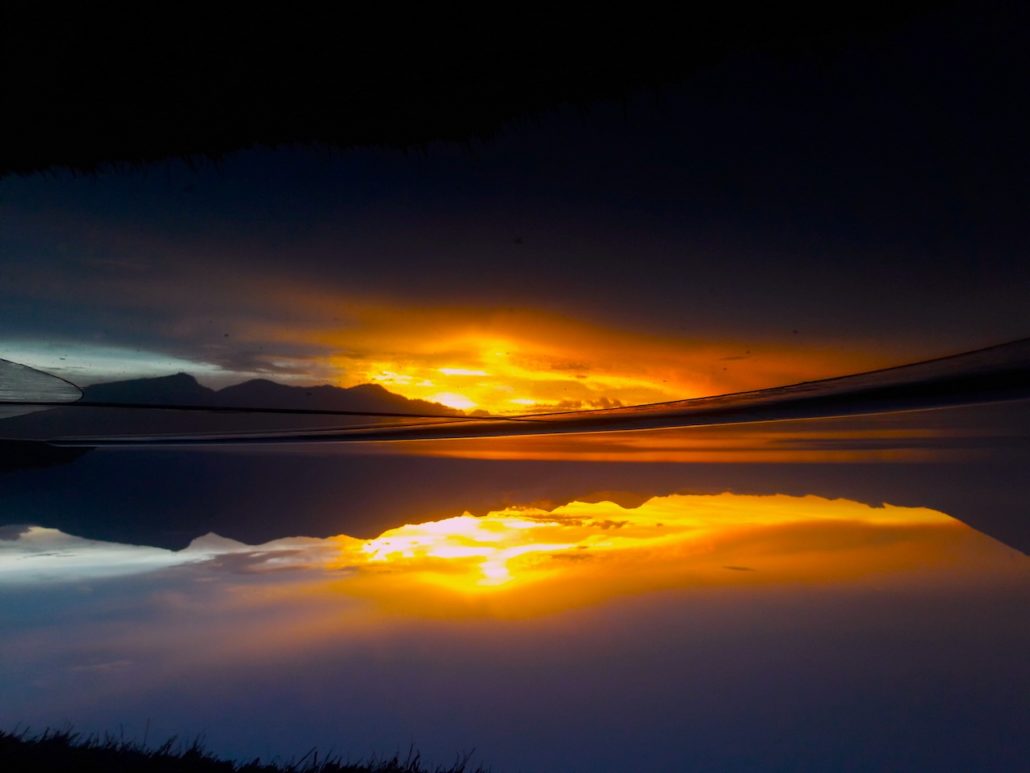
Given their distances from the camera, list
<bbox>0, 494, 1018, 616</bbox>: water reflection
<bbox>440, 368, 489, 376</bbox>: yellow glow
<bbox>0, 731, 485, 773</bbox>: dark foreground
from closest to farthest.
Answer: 1. <bbox>0, 731, 485, 773</bbox>: dark foreground
2. <bbox>0, 494, 1018, 616</bbox>: water reflection
3. <bbox>440, 368, 489, 376</bbox>: yellow glow

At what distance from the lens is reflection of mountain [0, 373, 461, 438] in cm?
282

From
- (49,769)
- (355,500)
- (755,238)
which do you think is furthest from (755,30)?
(49,769)

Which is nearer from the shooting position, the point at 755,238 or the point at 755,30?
the point at 755,30

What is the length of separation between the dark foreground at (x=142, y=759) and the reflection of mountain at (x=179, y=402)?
1551mm

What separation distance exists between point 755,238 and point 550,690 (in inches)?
61.4

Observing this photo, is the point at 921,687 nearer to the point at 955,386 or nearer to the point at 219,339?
the point at 955,386

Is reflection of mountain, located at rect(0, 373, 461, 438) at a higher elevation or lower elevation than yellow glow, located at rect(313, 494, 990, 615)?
higher

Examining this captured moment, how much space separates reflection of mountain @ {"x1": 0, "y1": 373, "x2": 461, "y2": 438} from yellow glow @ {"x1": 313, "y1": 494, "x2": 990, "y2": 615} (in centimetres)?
66

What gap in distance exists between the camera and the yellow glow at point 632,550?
2057 millimetres

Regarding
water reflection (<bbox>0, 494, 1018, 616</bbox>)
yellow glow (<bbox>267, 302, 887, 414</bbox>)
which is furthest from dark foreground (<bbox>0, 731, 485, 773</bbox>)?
yellow glow (<bbox>267, 302, 887, 414</bbox>)

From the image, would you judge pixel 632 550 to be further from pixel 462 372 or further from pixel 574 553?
pixel 462 372

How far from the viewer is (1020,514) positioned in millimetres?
2051

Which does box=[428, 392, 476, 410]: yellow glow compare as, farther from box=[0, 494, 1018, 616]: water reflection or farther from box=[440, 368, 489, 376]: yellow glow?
box=[0, 494, 1018, 616]: water reflection

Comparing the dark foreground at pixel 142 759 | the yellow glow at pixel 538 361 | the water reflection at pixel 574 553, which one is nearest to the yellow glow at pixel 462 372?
the yellow glow at pixel 538 361
